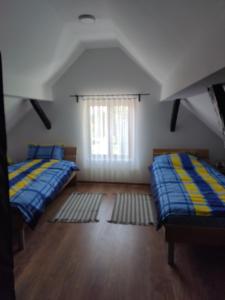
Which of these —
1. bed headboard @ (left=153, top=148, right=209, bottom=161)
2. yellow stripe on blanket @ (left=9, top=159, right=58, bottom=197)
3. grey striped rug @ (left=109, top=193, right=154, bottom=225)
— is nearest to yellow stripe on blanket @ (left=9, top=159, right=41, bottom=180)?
yellow stripe on blanket @ (left=9, top=159, right=58, bottom=197)

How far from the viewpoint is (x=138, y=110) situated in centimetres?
415

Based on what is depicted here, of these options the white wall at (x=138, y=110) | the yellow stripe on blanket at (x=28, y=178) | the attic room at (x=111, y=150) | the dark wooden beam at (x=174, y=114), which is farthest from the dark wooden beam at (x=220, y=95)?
the white wall at (x=138, y=110)

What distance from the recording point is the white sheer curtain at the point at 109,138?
4141 mm

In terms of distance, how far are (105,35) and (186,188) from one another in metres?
2.61

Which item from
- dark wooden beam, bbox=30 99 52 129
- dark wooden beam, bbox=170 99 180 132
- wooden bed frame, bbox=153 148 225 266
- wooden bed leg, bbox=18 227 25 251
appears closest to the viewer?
wooden bed frame, bbox=153 148 225 266

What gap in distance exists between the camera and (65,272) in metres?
2.00

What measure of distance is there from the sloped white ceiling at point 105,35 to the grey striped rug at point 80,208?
181 cm

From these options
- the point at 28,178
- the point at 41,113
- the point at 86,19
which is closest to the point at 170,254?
the point at 28,178

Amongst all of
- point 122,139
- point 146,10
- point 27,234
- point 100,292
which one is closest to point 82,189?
point 122,139

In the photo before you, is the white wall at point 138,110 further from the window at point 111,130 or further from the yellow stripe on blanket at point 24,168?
the yellow stripe on blanket at point 24,168

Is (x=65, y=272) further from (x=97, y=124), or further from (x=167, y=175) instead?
(x=97, y=124)

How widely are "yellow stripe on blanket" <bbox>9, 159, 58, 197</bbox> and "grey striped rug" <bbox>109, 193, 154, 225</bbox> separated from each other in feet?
4.19

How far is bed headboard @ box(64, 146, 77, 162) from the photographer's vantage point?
4.41 m

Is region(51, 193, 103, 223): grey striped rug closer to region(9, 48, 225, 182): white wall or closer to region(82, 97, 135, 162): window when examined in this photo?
region(82, 97, 135, 162): window
